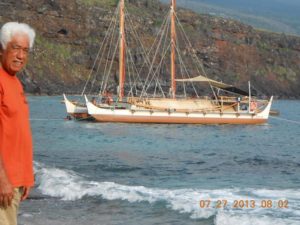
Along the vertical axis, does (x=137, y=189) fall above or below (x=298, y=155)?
above

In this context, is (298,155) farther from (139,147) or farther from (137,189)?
(137,189)

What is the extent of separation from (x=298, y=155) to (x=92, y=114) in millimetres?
23728

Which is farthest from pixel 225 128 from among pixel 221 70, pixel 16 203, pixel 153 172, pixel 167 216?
pixel 221 70

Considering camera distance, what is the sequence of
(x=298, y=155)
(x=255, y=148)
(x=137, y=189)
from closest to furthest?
(x=137, y=189) < (x=298, y=155) < (x=255, y=148)

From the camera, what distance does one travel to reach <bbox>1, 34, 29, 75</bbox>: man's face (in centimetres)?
570

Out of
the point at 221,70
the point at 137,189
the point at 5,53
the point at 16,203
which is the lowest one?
the point at 221,70

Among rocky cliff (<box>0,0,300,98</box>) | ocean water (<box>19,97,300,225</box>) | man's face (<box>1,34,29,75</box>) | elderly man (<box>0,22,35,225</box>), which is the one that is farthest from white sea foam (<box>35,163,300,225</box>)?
rocky cliff (<box>0,0,300,98</box>)

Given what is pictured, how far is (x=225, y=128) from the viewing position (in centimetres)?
5266

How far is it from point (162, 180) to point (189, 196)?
416 cm

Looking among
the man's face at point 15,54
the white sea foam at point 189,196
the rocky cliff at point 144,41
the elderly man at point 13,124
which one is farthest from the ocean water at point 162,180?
the rocky cliff at point 144,41
